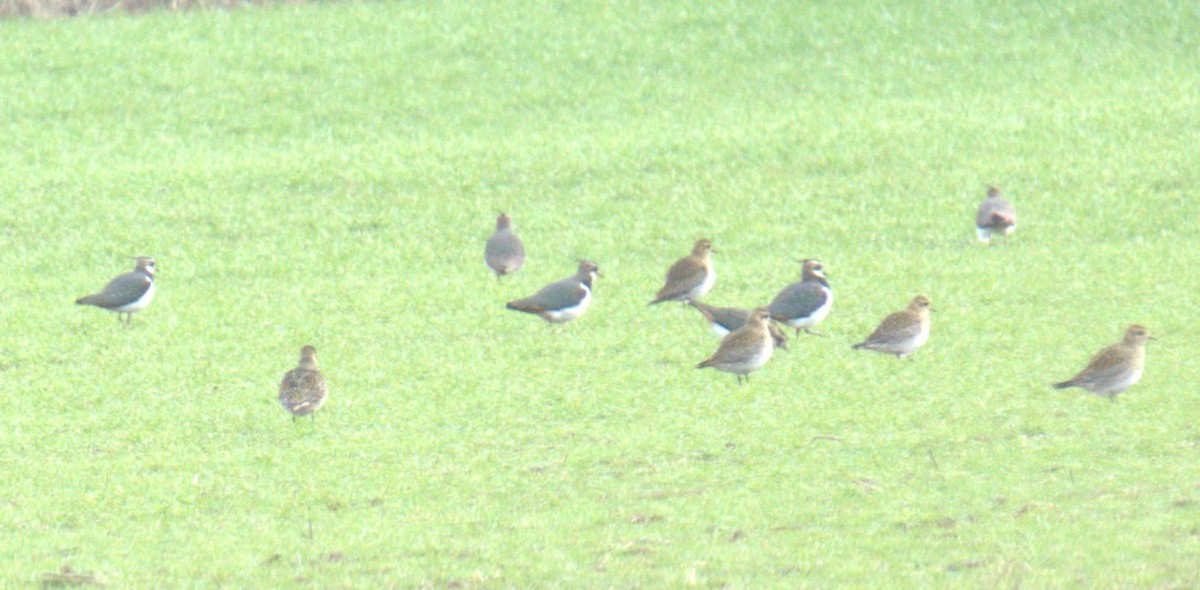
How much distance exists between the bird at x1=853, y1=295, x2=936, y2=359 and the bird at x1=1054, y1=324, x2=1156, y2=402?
1.90 meters

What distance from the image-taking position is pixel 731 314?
57.8 feet

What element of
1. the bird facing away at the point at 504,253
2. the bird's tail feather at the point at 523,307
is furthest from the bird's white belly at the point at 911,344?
the bird facing away at the point at 504,253

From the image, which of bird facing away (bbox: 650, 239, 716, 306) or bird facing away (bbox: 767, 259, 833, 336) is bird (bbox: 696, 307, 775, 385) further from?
bird facing away (bbox: 650, 239, 716, 306)

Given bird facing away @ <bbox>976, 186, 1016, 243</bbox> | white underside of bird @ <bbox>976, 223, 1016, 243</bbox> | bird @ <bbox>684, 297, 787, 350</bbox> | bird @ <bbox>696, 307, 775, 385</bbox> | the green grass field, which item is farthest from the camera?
white underside of bird @ <bbox>976, 223, 1016, 243</bbox>

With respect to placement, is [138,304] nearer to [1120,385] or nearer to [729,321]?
[729,321]

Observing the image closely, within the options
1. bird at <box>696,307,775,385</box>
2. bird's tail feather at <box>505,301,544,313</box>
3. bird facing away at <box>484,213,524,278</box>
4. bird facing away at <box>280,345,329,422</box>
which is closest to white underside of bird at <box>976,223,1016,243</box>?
bird facing away at <box>484,213,524,278</box>

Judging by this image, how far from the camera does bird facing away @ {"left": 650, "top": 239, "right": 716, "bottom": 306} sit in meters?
19.4

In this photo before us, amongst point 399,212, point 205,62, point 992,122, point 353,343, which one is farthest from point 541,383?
point 205,62

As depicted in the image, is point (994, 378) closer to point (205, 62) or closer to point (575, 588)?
point (575, 588)

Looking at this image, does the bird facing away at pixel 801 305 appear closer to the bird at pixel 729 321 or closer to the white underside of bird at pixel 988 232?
the bird at pixel 729 321

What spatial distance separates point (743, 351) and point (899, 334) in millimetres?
1771

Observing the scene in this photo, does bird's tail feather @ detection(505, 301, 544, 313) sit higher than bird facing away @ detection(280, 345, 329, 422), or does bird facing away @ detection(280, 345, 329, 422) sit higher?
bird's tail feather @ detection(505, 301, 544, 313)

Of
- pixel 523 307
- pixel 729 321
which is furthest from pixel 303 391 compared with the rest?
pixel 729 321

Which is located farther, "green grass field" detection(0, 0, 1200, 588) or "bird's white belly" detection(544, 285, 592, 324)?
"bird's white belly" detection(544, 285, 592, 324)
